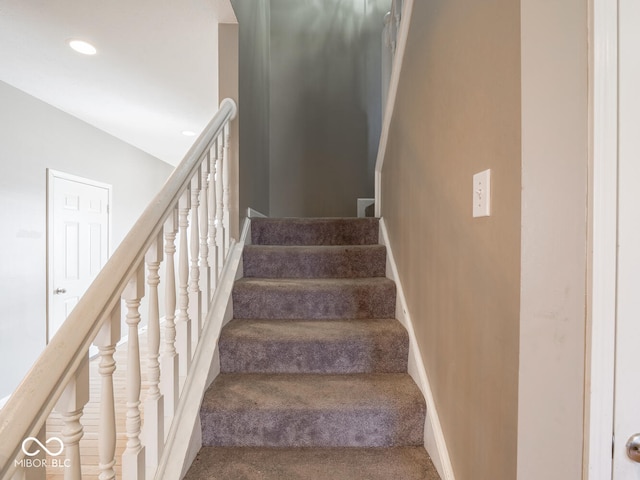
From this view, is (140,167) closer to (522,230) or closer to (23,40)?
(23,40)


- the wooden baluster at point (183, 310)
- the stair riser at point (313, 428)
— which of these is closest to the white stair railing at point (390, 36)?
the wooden baluster at point (183, 310)

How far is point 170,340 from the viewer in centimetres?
110

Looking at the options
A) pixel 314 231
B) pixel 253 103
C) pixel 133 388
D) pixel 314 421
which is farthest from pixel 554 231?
pixel 253 103

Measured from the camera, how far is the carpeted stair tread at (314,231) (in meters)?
2.15

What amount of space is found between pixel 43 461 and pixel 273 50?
371 cm

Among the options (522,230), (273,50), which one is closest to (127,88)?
(273,50)

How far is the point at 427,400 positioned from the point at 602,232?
2.74 feet

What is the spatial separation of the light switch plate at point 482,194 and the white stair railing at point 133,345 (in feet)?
2.99

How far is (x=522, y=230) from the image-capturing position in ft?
2.17

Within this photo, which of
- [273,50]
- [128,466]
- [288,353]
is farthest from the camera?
[273,50]

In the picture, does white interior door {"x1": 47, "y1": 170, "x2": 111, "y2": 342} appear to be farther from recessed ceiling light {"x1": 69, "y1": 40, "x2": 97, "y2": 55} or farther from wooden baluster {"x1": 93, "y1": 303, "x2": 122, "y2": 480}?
wooden baluster {"x1": 93, "y1": 303, "x2": 122, "y2": 480}

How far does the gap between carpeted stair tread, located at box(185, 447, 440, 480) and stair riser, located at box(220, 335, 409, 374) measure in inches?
12.4

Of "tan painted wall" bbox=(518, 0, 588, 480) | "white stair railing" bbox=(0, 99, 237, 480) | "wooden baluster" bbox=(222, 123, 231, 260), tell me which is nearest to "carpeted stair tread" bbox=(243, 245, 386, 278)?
"wooden baluster" bbox=(222, 123, 231, 260)

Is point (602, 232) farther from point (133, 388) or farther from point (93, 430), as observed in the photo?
point (93, 430)
